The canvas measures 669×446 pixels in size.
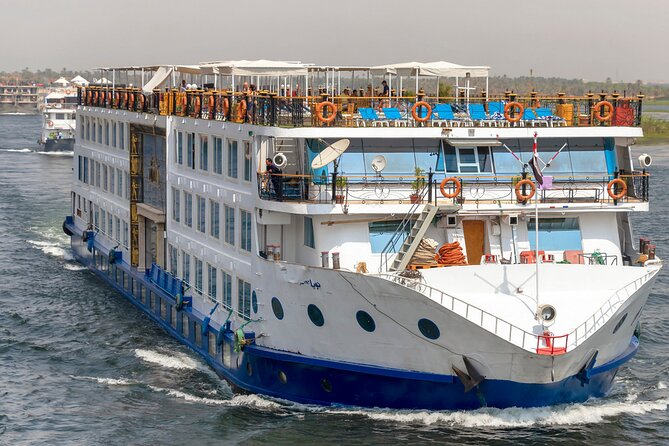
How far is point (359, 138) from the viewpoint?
99.8 ft

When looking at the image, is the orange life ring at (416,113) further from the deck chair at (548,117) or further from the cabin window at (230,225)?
the cabin window at (230,225)

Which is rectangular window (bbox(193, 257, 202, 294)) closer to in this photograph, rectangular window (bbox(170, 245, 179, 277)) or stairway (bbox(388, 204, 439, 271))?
rectangular window (bbox(170, 245, 179, 277))

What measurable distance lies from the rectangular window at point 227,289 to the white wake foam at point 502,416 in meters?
5.48

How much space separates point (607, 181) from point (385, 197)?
5.62m

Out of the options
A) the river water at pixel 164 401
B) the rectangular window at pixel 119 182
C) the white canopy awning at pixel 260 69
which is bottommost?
the river water at pixel 164 401

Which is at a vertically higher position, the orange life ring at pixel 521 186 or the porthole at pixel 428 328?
the orange life ring at pixel 521 186

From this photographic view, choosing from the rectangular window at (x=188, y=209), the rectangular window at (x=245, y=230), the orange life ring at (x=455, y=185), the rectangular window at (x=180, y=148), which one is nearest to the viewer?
the orange life ring at (x=455, y=185)

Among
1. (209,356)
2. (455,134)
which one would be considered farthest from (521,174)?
(209,356)

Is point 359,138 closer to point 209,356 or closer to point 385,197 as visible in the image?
point 385,197

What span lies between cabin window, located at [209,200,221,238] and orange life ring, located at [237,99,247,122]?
2.94 metres

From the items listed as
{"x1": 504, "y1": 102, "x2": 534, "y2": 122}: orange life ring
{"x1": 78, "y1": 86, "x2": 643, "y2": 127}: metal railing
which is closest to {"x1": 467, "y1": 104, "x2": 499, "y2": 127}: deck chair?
{"x1": 78, "y1": 86, "x2": 643, "y2": 127}: metal railing

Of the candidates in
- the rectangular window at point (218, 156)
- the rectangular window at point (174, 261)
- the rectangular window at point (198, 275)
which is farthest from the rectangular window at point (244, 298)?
the rectangular window at point (174, 261)

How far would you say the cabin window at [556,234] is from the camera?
3061 cm

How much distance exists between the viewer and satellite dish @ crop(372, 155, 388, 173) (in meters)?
30.0
